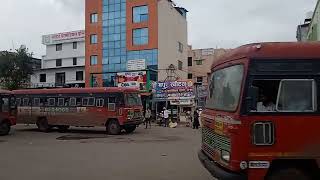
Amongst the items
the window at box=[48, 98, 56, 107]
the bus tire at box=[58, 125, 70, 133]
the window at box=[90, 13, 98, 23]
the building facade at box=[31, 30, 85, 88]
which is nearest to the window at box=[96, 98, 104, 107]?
the window at box=[48, 98, 56, 107]

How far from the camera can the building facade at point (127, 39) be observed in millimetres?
59812

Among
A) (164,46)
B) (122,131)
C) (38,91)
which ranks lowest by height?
(122,131)

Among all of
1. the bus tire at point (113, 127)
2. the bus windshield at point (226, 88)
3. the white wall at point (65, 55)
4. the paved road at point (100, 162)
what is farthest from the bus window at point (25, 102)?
the white wall at point (65, 55)

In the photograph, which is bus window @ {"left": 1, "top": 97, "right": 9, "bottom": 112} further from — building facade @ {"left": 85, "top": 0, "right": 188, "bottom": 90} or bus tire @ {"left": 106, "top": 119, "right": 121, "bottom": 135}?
building facade @ {"left": 85, "top": 0, "right": 188, "bottom": 90}

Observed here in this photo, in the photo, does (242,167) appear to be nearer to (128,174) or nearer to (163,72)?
(128,174)

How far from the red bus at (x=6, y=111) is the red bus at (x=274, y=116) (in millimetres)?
20451

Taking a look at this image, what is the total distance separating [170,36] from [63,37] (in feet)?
71.8

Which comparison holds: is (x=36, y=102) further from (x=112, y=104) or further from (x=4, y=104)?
(x=112, y=104)

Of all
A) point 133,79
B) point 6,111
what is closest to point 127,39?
point 133,79

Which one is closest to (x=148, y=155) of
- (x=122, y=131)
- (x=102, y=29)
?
(x=122, y=131)

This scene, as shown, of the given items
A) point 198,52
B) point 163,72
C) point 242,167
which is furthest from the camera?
point 198,52

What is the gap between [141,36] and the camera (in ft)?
→ 199

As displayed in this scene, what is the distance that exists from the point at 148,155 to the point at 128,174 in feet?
14.5

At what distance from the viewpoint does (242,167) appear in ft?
25.9
